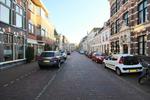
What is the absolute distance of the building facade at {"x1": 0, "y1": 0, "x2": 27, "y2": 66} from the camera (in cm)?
1802

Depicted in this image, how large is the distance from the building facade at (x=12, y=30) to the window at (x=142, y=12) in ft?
44.0

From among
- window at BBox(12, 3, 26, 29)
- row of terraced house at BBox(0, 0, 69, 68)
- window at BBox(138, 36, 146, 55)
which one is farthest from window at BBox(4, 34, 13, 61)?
window at BBox(138, 36, 146, 55)

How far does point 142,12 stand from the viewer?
21.7 meters

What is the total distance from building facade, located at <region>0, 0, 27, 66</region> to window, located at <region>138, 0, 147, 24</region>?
13.4 m

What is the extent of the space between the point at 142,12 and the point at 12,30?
1375cm

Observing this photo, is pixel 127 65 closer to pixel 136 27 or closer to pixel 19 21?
pixel 136 27

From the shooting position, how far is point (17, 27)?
21.8m

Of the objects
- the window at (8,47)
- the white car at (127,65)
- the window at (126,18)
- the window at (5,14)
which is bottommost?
the white car at (127,65)

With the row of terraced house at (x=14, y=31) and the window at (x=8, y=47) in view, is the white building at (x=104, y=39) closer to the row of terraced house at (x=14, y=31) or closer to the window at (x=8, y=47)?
the row of terraced house at (x=14, y=31)

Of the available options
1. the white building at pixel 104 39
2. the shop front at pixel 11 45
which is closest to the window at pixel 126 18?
the shop front at pixel 11 45

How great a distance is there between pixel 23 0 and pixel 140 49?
14.9 m

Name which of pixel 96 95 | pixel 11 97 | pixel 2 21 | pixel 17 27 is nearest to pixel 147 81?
pixel 96 95

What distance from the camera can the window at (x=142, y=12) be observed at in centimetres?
2091

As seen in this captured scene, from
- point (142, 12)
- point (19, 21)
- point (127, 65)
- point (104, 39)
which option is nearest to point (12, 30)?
point (19, 21)
